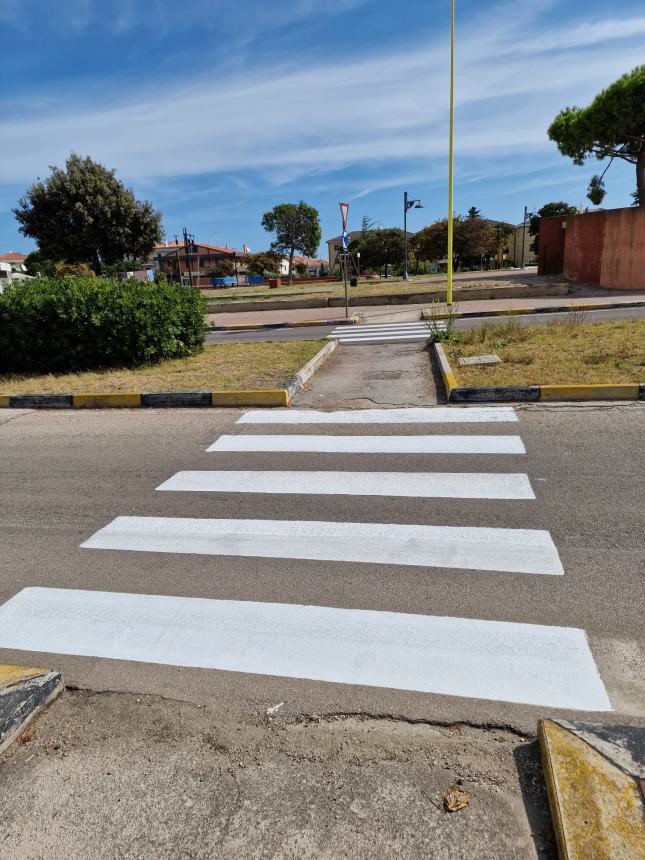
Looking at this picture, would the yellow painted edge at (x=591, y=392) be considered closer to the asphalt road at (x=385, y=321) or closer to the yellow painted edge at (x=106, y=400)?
the yellow painted edge at (x=106, y=400)

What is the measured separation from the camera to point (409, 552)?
11.6ft

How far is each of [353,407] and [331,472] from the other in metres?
2.51

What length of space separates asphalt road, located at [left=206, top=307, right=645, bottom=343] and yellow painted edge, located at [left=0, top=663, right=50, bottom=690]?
12.0 metres

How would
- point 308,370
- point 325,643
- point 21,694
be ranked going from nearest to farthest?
point 21,694
point 325,643
point 308,370

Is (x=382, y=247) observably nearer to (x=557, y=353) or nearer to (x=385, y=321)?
(x=385, y=321)

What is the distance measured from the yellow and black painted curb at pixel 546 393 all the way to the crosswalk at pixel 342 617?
8.18ft

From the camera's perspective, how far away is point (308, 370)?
30.9 feet

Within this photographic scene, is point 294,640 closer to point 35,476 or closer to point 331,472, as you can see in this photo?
point 331,472

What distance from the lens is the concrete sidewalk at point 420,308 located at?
17250 millimetres

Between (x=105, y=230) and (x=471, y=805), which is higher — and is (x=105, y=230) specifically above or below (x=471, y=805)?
above

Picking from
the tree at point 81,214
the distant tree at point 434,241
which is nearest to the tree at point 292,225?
the distant tree at point 434,241

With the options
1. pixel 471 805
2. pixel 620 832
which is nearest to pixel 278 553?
pixel 471 805

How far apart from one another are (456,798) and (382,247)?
66.0m

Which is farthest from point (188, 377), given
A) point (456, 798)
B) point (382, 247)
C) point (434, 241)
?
point (382, 247)
